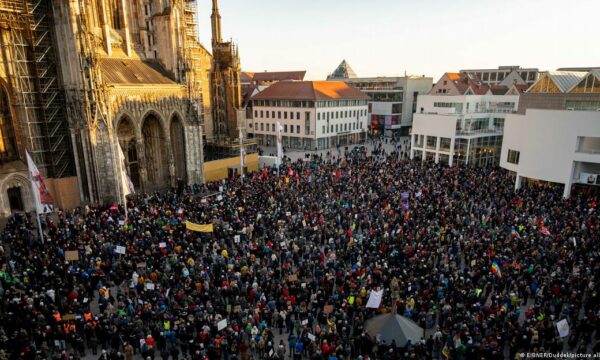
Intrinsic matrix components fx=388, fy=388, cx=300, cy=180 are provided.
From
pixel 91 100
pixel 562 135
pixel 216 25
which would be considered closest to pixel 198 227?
pixel 91 100

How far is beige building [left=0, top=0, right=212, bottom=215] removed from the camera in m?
25.4

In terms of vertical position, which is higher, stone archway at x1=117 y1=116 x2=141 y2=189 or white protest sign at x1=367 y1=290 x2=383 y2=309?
stone archway at x1=117 y1=116 x2=141 y2=189

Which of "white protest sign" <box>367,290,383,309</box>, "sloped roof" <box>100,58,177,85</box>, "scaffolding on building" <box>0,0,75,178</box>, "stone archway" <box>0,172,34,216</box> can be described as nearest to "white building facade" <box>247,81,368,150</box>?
"sloped roof" <box>100,58,177,85</box>

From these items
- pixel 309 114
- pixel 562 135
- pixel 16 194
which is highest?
pixel 309 114

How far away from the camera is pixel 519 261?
710 inches

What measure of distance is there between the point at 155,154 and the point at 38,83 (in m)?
10.4

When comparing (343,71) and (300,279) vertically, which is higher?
(343,71)

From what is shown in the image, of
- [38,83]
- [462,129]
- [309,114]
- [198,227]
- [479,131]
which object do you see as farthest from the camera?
[309,114]

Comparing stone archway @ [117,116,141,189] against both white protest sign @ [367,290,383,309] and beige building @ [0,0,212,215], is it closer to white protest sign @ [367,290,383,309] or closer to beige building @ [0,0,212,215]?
beige building @ [0,0,212,215]

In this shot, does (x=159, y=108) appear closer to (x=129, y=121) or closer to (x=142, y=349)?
(x=129, y=121)

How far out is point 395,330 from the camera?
41.7 feet

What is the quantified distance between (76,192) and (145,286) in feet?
53.6

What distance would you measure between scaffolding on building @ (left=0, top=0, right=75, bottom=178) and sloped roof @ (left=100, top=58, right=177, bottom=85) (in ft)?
12.0

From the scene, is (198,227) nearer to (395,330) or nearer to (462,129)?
(395,330)
